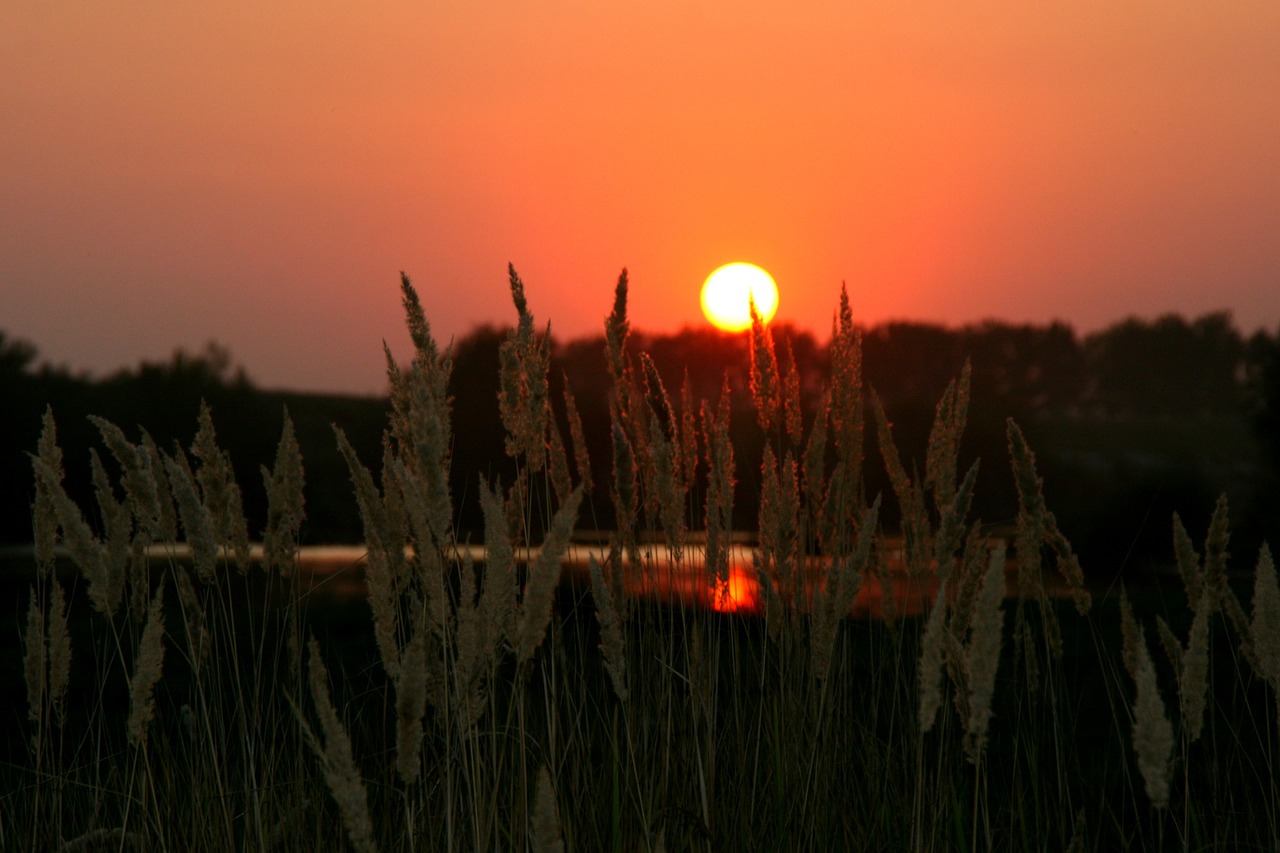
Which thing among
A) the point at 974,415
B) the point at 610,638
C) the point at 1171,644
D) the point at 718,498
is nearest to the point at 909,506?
the point at 718,498

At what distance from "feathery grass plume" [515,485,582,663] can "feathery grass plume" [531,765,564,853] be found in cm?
17

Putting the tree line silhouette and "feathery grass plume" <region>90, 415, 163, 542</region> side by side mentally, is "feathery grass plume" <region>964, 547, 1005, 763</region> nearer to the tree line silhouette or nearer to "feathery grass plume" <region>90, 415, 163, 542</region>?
"feathery grass plume" <region>90, 415, 163, 542</region>

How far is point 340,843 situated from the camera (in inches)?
102

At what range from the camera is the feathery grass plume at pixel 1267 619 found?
1.91m

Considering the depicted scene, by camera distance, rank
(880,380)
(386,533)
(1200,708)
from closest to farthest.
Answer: (1200,708)
(386,533)
(880,380)

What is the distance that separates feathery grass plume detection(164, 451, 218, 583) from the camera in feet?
6.56

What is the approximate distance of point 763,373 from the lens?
271 centimetres

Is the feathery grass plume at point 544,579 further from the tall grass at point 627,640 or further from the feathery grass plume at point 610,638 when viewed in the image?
the feathery grass plume at point 610,638

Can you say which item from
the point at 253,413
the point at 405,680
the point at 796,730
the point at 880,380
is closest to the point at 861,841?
the point at 796,730

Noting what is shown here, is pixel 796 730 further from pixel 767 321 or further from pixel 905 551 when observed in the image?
pixel 767 321

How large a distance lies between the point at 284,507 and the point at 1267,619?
175 centimetres

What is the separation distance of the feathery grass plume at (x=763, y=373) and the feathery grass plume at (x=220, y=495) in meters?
1.16

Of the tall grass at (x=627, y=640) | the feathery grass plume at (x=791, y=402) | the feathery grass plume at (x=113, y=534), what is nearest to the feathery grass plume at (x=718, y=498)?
the tall grass at (x=627, y=640)

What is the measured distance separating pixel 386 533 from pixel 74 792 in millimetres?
1773
